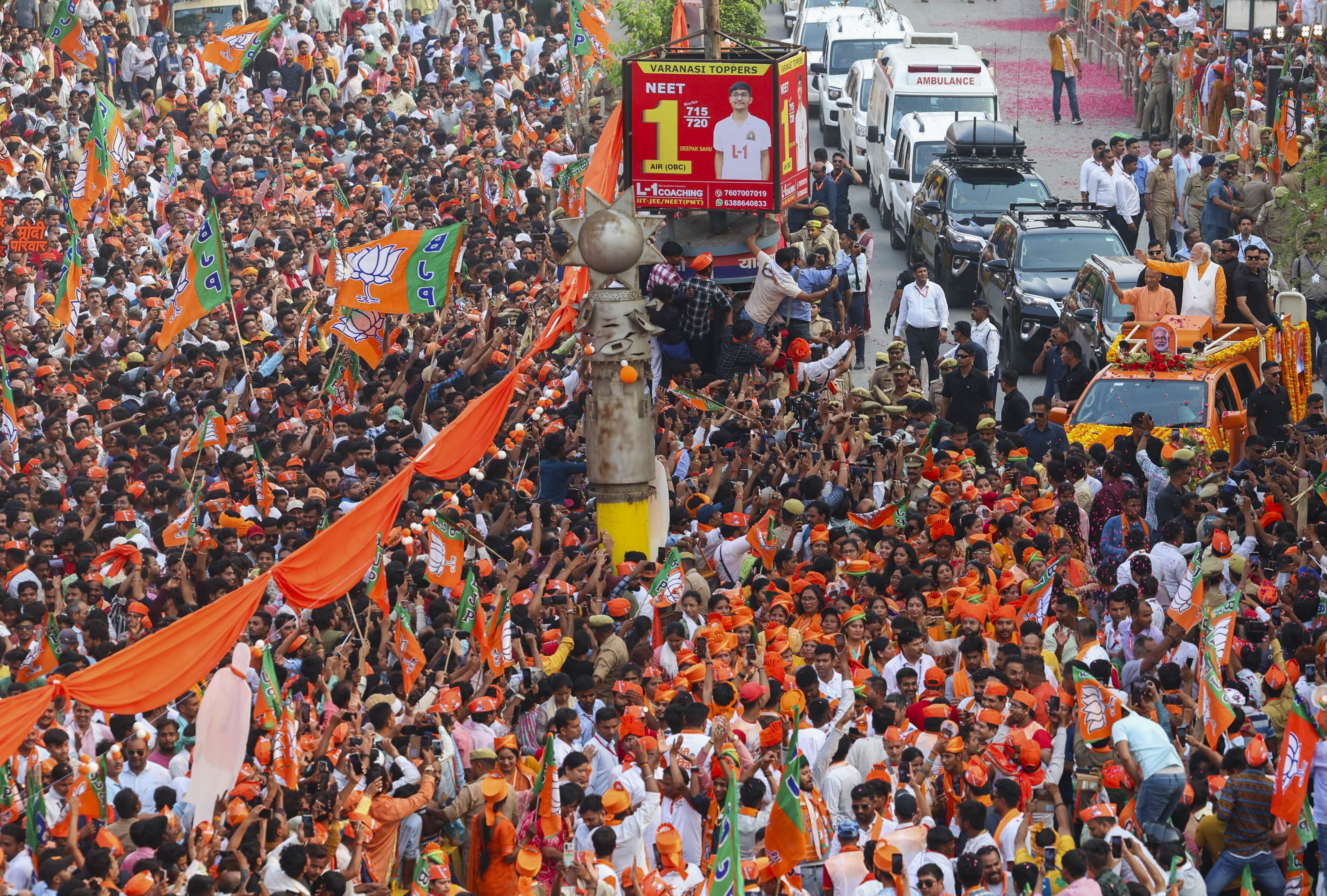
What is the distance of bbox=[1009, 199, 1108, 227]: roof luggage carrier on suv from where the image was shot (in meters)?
22.3

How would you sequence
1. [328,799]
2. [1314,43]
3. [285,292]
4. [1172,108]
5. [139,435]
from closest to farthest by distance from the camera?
1. [328,799]
2. [139,435]
3. [285,292]
4. [1314,43]
5. [1172,108]

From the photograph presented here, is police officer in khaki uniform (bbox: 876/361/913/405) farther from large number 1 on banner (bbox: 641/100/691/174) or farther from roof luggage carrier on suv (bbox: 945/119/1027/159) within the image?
roof luggage carrier on suv (bbox: 945/119/1027/159)

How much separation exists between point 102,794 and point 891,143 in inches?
758

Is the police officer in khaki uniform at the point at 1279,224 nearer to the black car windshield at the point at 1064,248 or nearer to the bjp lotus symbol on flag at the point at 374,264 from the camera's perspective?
the black car windshield at the point at 1064,248

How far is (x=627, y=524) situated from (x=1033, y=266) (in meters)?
7.95

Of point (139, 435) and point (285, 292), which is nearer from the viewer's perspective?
point (139, 435)

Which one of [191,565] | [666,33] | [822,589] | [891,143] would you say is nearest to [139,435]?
[191,565]

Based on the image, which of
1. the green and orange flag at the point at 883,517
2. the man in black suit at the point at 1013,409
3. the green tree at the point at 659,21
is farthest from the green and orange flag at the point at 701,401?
the green tree at the point at 659,21

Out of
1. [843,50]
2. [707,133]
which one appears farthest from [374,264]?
[843,50]

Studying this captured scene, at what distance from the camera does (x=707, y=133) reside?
19.0 m

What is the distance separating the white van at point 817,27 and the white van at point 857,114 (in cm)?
271

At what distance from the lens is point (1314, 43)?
25.5m

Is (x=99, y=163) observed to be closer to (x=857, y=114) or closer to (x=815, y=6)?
(x=857, y=114)

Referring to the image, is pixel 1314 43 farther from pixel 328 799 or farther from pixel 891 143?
pixel 328 799
